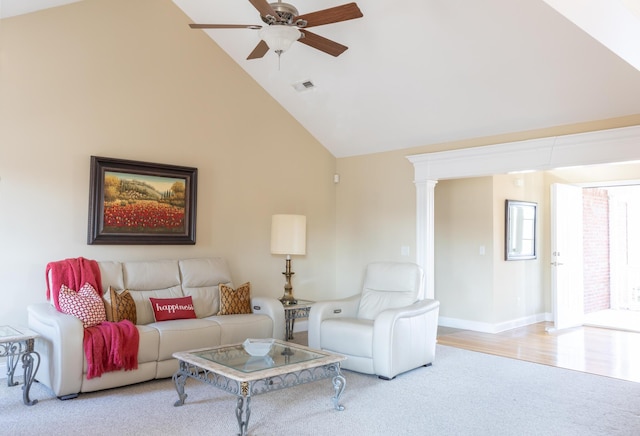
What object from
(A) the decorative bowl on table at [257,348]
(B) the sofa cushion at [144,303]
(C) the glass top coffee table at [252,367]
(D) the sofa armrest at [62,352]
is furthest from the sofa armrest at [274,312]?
(D) the sofa armrest at [62,352]

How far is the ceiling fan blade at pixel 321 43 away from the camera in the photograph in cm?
365

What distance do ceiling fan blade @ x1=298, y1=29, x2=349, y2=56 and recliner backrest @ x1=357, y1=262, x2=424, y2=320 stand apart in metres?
2.20

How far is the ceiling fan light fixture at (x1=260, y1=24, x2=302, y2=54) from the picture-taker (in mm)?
3377

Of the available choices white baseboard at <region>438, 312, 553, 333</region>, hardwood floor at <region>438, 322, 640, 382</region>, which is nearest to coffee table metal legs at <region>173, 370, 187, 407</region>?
hardwood floor at <region>438, 322, 640, 382</region>

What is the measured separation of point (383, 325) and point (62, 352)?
247cm

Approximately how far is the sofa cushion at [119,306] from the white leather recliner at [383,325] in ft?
5.42

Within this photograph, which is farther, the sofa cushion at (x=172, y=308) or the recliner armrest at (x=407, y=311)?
the sofa cushion at (x=172, y=308)

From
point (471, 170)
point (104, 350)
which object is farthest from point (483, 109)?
point (104, 350)

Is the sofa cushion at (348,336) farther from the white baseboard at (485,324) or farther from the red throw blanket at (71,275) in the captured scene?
the white baseboard at (485,324)

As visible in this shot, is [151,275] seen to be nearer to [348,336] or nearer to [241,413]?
[348,336]

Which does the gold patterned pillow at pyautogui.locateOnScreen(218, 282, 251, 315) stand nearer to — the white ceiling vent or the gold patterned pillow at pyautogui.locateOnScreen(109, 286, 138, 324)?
the gold patterned pillow at pyautogui.locateOnScreen(109, 286, 138, 324)

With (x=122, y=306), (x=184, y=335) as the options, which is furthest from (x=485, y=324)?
(x=122, y=306)

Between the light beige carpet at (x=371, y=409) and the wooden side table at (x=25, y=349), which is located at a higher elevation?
the wooden side table at (x=25, y=349)

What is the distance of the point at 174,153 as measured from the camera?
534 cm
